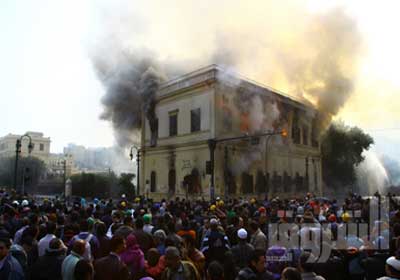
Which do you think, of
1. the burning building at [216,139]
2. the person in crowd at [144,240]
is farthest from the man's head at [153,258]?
the burning building at [216,139]

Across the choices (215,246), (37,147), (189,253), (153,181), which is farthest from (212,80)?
(37,147)

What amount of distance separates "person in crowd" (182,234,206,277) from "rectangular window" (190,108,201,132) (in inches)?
1107

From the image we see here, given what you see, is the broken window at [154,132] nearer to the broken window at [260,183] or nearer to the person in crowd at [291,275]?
the broken window at [260,183]

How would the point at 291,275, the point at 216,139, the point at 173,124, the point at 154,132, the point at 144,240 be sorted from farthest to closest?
the point at 154,132 < the point at 173,124 < the point at 216,139 < the point at 144,240 < the point at 291,275

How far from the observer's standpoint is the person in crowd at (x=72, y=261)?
4.54 metres

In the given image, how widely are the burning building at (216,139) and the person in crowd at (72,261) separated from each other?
22388 millimetres

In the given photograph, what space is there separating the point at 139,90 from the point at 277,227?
1242 inches

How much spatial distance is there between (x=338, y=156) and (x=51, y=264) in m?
53.2

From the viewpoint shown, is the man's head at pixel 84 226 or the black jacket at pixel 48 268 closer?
the black jacket at pixel 48 268

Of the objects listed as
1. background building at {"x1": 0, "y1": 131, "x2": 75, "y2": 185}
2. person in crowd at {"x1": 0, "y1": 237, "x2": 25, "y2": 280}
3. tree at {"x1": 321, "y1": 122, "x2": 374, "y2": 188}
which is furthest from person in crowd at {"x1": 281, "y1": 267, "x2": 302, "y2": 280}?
background building at {"x1": 0, "y1": 131, "x2": 75, "y2": 185}

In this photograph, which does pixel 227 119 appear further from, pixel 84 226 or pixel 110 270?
pixel 110 270

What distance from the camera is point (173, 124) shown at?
1443 inches

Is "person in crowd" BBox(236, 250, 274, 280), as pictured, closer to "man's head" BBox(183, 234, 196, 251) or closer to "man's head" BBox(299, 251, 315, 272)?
"man's head" BBox(299, 251, 315, 272)

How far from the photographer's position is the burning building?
106ft
